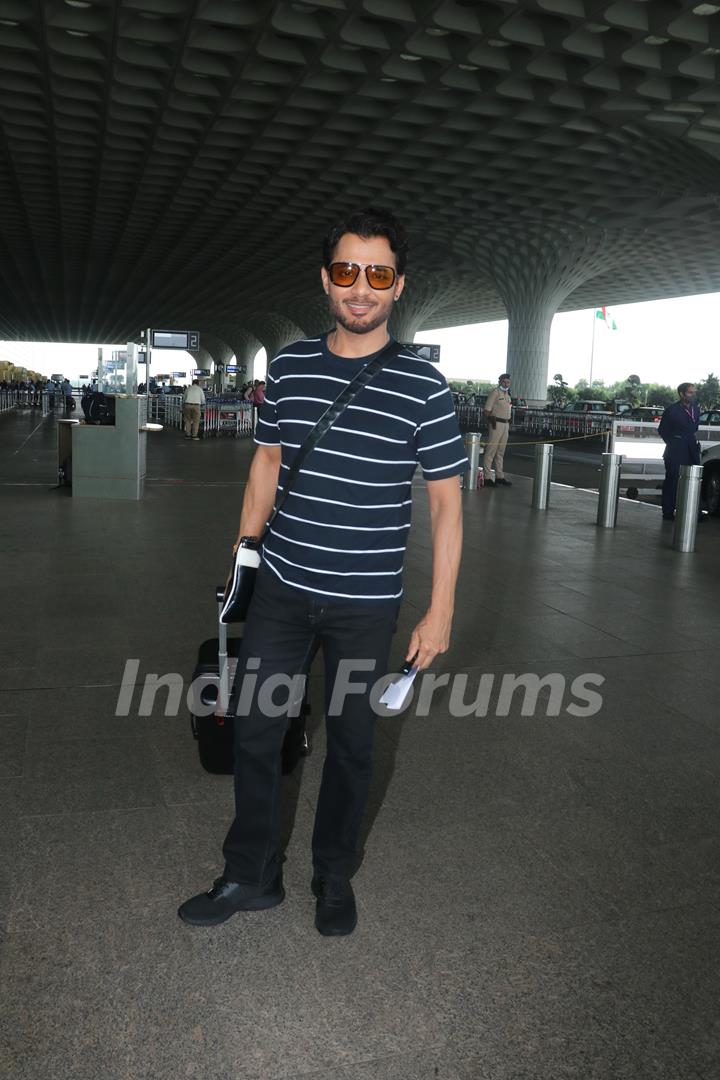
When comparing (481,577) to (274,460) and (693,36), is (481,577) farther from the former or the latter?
(693,36)

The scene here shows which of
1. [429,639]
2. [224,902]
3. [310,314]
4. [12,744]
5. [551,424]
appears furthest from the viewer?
[310,314]

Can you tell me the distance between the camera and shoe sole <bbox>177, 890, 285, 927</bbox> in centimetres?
268

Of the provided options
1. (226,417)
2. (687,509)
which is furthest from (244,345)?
(687,509)

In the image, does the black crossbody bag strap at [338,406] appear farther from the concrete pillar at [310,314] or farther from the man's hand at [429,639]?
the concrete pillar at [310,314]

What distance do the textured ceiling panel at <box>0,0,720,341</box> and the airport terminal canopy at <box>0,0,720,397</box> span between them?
0.20ft

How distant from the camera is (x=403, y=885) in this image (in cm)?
297

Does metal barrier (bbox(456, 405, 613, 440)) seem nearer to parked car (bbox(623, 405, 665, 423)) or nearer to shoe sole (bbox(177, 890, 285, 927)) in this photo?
parked car (bbox(623, 405, 665, 423))

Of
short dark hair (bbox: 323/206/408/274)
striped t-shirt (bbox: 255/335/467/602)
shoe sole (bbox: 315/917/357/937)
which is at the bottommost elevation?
shoe sole (bbox: 315/917/357/937)

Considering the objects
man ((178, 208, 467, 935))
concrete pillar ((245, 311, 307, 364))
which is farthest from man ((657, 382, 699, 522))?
concrete pillar ((245, 311, 307, 364))

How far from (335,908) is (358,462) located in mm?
1262

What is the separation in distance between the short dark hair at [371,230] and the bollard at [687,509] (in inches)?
315

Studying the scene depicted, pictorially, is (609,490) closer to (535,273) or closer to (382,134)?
(382,134)

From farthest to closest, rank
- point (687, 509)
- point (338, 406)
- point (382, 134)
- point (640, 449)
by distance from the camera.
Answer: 1. point (382, 134)
2. point (640, 449)
3. point (687, 509)
4. point (338, 406)

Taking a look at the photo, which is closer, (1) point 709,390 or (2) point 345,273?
(2) point 345,273
